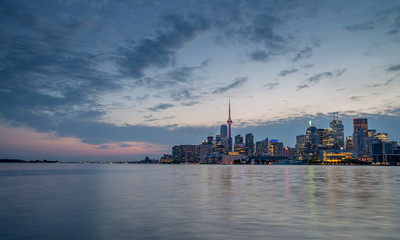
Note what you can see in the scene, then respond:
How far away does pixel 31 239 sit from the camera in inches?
763

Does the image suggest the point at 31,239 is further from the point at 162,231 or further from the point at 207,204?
the point at 207,204

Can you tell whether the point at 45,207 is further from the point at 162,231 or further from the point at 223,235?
the point at 223,235

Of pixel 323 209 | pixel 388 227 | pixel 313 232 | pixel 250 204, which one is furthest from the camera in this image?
pixel 250 204

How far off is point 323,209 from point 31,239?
25646mm

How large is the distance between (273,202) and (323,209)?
21.9 feet

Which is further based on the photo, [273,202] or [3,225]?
[273,202]

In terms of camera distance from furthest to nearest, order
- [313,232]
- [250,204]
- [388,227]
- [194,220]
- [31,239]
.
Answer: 1. [250,204]
2. [194,220]
3. [388,227]
4. [313,232]
5. [31,239]

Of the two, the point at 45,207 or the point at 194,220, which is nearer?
A: the point at 194,220

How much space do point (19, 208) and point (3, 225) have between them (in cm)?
953

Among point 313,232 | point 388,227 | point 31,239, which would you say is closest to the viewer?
point 31,239

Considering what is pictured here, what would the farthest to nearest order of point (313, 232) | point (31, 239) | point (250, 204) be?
point (250, 204) < point (313, 232) < point (31, 239)

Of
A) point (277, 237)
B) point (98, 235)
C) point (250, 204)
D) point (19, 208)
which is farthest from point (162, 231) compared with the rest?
point (19, 208)

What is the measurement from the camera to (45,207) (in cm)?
3266

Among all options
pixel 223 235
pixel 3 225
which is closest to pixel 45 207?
pixel 3 225
